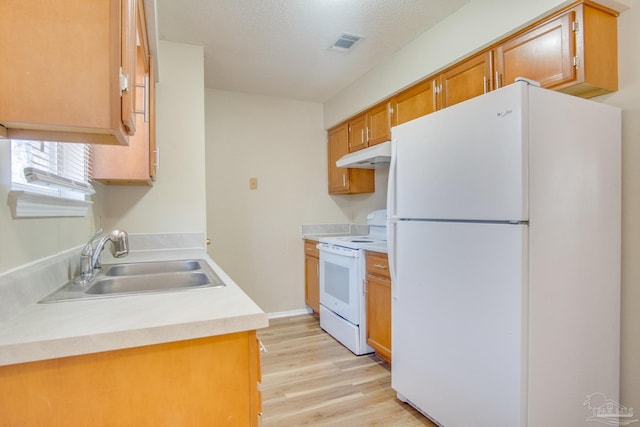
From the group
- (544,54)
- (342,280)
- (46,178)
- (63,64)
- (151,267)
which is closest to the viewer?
(63,64)

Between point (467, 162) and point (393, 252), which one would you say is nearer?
point (467, 162)

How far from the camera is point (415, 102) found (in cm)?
251

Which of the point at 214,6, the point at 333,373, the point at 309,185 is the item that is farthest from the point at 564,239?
the point at 309,185

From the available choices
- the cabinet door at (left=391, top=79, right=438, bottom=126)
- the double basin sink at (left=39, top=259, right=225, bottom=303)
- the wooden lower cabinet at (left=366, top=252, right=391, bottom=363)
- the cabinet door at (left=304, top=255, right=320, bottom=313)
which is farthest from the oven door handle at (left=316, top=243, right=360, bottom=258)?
the double basin sink at (left=39, top=259, right=225, bottom=303)

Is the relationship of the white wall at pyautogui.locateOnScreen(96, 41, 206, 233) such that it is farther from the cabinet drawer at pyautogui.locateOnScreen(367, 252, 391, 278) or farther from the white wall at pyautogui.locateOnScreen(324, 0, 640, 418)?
the white wall at pyautogui.locateOnScreen(324, 0, 640, 418)

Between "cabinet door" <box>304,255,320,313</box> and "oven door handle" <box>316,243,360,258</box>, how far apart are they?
0.80 feet

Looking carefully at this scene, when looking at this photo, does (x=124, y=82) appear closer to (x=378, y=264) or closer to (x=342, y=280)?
(x=378, y=264)

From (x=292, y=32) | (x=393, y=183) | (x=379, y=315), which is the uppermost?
(x=292, y=32)

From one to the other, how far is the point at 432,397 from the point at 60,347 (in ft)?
5.49

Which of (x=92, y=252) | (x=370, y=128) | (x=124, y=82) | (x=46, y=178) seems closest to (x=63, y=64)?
(x=124, y=82)

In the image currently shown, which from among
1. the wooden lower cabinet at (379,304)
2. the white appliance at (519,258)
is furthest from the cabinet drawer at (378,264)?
the white appliance at (519,258)

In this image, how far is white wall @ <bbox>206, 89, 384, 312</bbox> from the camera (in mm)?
3482

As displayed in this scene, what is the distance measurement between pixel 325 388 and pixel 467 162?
167 cm

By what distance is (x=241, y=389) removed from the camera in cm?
86
